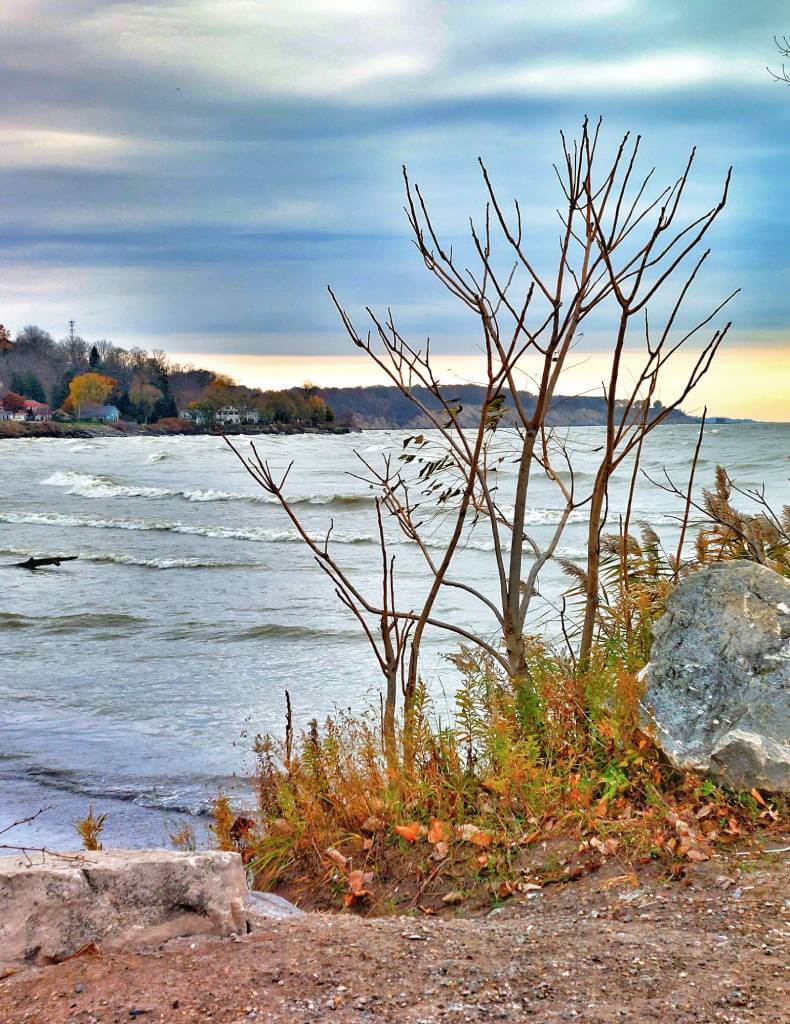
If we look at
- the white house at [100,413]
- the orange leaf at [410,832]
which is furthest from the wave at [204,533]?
the white house at [100,413]

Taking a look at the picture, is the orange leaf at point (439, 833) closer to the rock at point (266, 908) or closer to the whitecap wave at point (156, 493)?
the rock at point (266, 908)

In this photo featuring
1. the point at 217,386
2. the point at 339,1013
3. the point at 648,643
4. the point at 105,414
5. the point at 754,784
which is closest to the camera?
the point at 339,1013

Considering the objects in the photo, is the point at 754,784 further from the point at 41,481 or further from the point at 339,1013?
the point at 41,481

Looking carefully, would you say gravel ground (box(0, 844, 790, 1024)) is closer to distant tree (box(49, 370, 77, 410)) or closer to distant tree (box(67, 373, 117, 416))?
distant tree (box(67, 373, 117, 416))

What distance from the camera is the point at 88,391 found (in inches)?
4299

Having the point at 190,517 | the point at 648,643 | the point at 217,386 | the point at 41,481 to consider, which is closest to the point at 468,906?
the point at 648,643

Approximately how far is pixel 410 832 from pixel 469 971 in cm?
138

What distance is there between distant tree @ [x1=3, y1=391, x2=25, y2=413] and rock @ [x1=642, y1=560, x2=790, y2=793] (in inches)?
4563

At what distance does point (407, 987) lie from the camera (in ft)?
9.96

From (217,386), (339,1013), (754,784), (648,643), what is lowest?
(339,1013)

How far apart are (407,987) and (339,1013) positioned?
259mm

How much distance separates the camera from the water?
23.2 ft

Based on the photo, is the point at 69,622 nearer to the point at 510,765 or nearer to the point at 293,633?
the point at 293,633

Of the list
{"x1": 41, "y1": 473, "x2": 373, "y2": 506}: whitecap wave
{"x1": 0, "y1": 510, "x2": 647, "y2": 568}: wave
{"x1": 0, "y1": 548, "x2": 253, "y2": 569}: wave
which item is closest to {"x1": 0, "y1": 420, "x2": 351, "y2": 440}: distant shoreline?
{"x1": 41, "y1": 473, "x2": 373, "y2": 506}: whitecap wave
